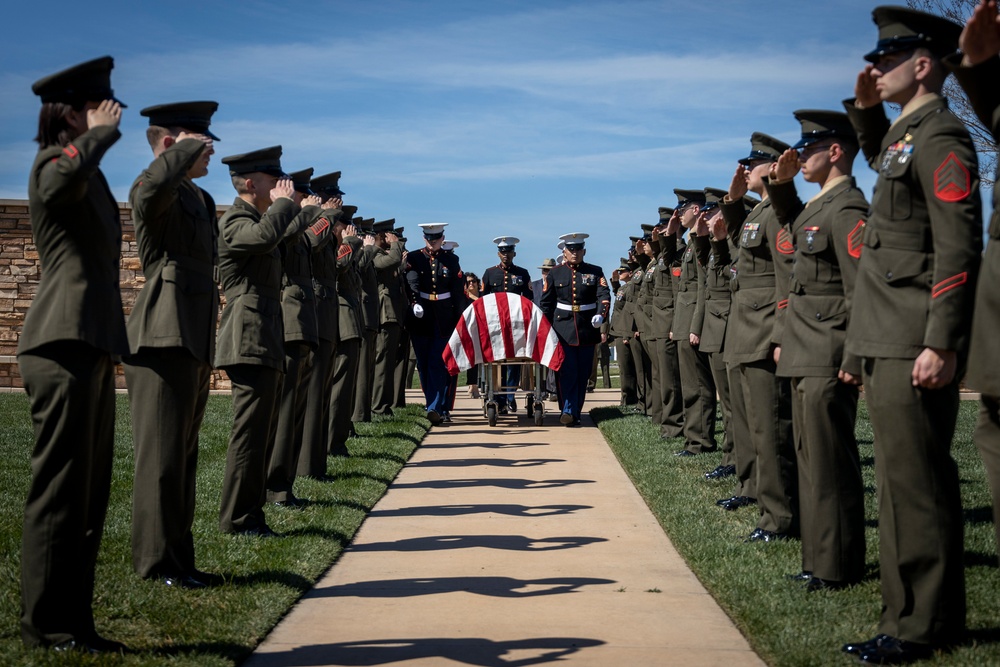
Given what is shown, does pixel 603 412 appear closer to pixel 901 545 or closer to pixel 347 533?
pixel 347 533

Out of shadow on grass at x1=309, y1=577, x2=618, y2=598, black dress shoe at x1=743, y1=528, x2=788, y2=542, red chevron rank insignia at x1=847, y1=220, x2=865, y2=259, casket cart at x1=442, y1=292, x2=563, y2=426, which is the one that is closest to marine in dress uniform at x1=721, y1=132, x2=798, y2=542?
black dress shoe at x1=743, y1=528, x2=788, y2=542

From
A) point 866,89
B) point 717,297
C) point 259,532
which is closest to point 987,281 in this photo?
point 866,89

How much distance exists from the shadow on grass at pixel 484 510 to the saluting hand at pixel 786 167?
3.40 m

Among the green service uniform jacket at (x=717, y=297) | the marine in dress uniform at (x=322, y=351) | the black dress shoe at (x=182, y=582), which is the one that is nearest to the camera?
the black dress shoe at (x=182, y=582)

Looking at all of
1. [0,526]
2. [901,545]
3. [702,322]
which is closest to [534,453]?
[702,322]

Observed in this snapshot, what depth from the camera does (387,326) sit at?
1730cm

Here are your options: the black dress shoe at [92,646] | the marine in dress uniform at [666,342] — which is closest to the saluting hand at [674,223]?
the marine in dress uniform at [666,342]

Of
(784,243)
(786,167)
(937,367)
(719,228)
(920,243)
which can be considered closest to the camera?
(937,367)

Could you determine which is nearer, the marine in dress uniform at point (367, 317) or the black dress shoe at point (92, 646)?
the black dress shoe at point (92, 646)

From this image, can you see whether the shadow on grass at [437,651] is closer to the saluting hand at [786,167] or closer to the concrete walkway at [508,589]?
the concrete walkway at [508,589]

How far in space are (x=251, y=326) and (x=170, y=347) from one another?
1396 millimetres

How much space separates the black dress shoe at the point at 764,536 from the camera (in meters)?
7.49

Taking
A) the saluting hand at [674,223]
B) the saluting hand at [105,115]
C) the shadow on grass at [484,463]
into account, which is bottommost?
the shadow on grass at [484,463]

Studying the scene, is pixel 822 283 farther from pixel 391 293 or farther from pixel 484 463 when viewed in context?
pixel 391 293
